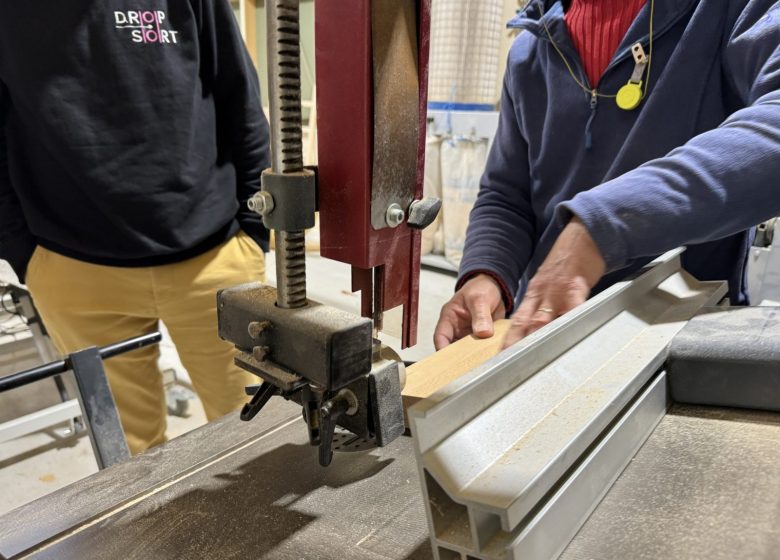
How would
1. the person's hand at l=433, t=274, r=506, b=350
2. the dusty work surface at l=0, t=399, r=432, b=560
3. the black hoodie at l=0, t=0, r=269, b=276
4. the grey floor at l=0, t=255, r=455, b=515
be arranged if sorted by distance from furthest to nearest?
the grey floor at l=0, t=255, r=455, b=515 < the black hoodie at l=0, t=0, r=269, b=276 < the person's hand at l=433, t=274, r=506, b=350 < the dusty work surface at l=0, t=399, r=432, b=560

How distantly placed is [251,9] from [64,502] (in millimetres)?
4061

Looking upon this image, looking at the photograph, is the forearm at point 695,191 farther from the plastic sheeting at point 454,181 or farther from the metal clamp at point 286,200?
the plastic sheeting at point 454,181

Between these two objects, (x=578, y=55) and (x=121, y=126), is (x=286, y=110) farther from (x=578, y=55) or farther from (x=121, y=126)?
(x=121, y=126)

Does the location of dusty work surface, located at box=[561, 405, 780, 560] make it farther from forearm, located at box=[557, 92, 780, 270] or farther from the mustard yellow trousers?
the mustard yellow trousers

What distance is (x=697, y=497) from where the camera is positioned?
23.4 inches

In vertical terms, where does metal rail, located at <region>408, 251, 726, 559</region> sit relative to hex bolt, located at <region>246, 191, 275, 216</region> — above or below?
below

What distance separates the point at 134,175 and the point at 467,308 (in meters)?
0.80

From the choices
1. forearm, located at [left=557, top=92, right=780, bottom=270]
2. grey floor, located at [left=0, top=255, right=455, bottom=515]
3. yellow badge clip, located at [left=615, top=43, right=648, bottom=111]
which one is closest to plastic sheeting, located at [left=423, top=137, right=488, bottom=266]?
grey floor, located at [left=0, top=255, right=455, bottom=515]

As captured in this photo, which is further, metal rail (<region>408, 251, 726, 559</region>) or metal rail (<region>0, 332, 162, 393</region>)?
metal rail (<region>0, 332, 162, 393</region>)

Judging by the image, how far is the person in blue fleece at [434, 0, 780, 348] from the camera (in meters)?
0.71

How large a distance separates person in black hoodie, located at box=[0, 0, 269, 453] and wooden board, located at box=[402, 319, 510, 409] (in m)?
0.72

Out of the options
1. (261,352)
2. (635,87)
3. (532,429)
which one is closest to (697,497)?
(532,429)

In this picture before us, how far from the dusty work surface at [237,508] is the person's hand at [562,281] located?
0.26 meters

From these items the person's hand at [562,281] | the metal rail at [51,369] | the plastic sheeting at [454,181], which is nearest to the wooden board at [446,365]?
the person's hand at [562,281]
